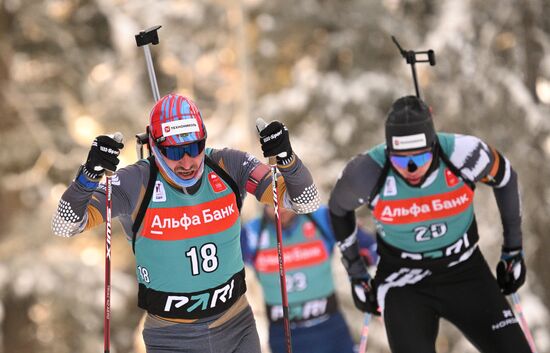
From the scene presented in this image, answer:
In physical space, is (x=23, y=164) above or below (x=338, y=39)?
below

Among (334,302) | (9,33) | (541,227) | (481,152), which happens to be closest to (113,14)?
(9,33)

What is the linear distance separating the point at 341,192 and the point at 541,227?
10.6 m

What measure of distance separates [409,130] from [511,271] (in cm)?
133

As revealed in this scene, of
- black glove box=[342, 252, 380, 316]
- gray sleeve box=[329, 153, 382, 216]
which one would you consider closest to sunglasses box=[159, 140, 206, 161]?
gray sleeve box=[329, 153, 382, 216]

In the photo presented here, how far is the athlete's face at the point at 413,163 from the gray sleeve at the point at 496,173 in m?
0.22

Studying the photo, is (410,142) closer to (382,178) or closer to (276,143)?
(382,178)

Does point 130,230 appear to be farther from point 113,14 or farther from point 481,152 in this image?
point 113,14

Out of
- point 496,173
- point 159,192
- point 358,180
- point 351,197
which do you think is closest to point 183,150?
point 159,192

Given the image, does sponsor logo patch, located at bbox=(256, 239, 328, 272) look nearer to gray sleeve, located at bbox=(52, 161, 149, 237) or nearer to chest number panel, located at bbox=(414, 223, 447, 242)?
chest number panel, located at bbox=(414, 223, 447, 242)

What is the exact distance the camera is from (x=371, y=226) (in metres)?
17.7

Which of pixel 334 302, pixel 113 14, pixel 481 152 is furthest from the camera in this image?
pixel 113 14

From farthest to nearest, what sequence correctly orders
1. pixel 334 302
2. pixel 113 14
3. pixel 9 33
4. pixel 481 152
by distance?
pixel 113 14 < pixel 9 33 < pixel 334 302 < pixel 481 152

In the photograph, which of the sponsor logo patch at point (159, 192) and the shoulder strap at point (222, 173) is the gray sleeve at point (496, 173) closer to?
the shoulder strap at point (222, 173)

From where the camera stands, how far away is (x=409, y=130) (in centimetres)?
662
